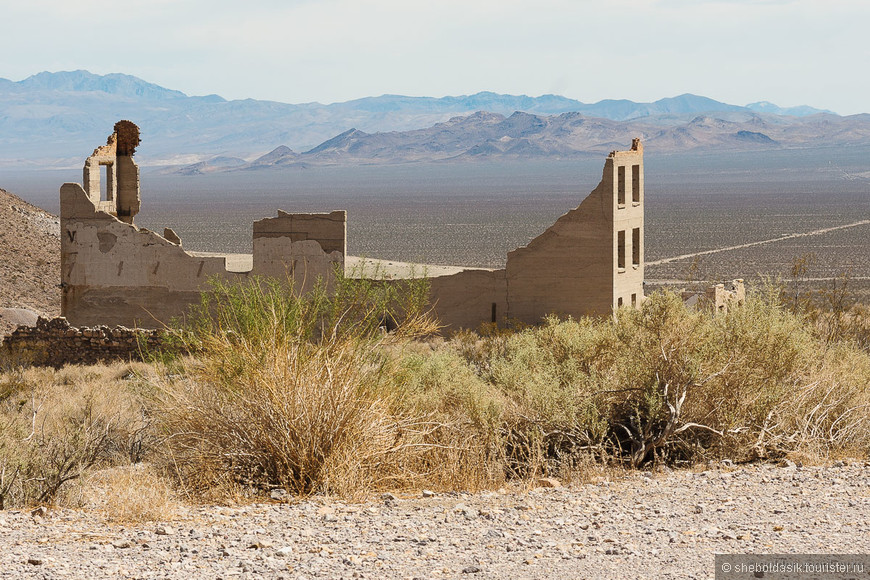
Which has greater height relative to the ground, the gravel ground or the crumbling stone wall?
the gravel ground

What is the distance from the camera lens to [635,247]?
26828 mm

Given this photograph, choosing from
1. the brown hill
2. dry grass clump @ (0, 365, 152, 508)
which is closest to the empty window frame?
dry grass clump @ (0, 365, 152, 508)

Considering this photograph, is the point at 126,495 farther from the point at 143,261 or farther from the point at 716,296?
the point at 716,296

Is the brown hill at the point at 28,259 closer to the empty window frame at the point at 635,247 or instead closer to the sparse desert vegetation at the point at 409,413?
the empty window frame at the point at 635,247

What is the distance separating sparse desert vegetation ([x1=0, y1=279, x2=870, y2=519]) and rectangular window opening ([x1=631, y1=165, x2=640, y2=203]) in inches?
468

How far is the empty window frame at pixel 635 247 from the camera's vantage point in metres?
26.1

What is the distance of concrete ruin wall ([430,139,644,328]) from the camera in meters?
24.2

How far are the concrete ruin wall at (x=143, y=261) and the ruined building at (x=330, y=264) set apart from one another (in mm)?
23

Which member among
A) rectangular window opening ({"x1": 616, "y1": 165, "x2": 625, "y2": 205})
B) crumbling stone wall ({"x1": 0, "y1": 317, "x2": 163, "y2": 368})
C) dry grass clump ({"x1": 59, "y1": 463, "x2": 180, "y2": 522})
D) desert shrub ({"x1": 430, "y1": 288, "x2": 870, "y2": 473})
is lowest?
crumbling stone wall ({"x1": 0, "y1": 317, "x2": 163, "y2": 368})

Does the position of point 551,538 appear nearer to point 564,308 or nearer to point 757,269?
point 564,308

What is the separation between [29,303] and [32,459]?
95.6 ft

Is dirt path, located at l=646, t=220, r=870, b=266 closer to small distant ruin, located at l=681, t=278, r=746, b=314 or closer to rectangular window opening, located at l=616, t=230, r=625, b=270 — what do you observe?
small distant ruin, located at l=681, t=278, r=746, b=314

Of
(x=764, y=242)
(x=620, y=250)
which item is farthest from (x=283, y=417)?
(x=764, y=242)

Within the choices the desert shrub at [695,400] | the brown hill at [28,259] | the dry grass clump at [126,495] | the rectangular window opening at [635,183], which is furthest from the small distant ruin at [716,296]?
the brown hill at [28,259]
